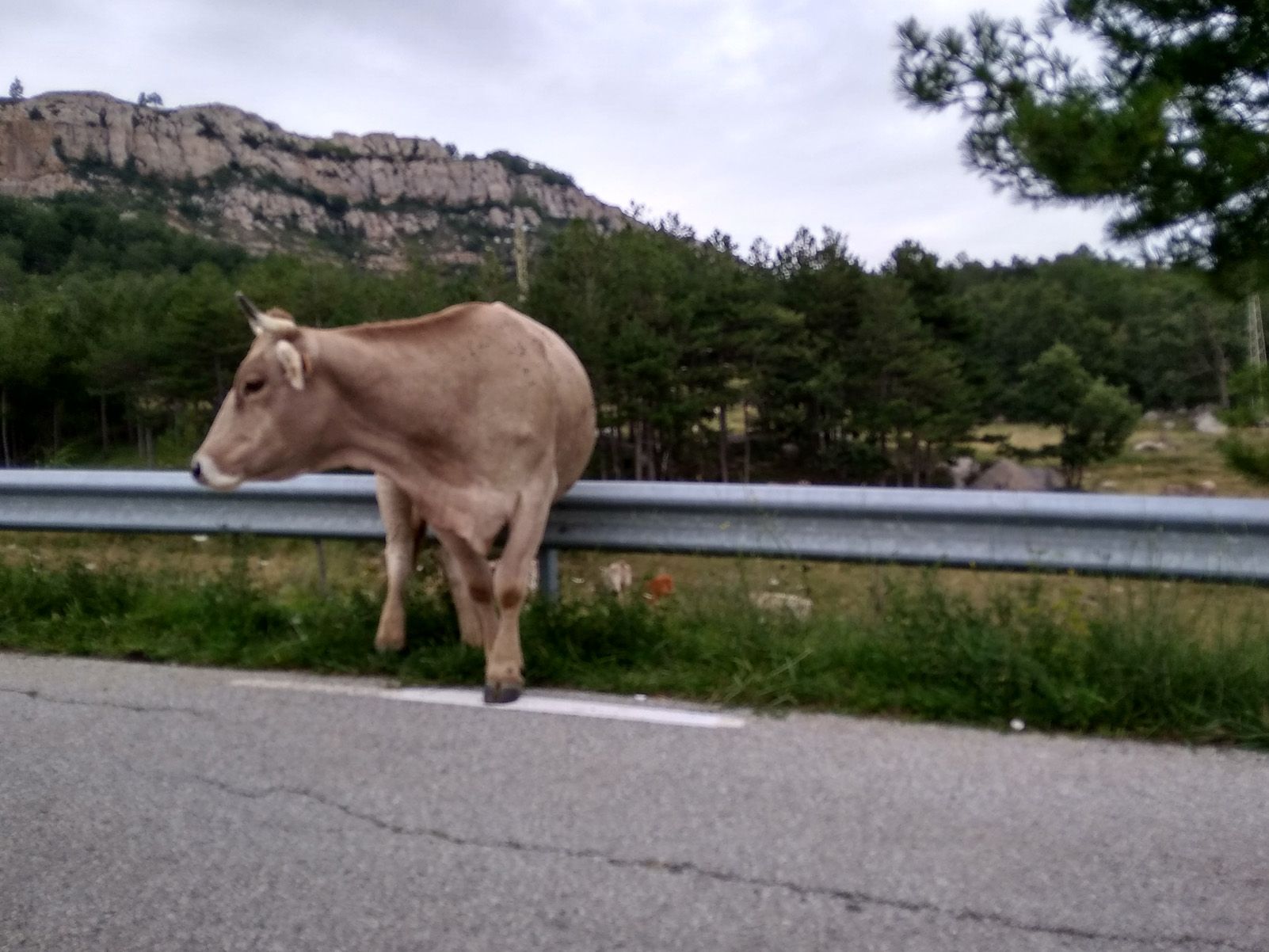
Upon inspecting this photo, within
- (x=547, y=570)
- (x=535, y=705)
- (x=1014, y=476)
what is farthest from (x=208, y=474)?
(x=1014, y=476)

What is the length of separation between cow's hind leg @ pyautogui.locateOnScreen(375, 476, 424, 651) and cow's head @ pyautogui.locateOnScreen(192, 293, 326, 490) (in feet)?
2.44

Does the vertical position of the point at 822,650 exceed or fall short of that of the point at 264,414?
it falls short

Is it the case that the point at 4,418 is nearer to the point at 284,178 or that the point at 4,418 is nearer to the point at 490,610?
the point at 490,610

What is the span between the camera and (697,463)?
40531mm

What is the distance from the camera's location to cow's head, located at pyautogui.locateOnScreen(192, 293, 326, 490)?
4391 millimetres

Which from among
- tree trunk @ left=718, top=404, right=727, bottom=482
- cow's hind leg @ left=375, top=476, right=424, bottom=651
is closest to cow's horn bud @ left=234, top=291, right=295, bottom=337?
cow's hind leg @ left=375, top=476, right=424, bottom=651

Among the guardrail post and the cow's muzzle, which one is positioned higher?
the cow's muzzle

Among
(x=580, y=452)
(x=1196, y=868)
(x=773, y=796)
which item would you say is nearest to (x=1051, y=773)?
(x=1196, y=868)

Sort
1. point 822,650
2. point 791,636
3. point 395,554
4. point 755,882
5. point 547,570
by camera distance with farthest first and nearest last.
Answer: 1. point 547,570
2. point 395,554
3. point 791,636
4. point 822,650
5. point 755,882

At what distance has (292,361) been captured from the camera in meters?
4.32

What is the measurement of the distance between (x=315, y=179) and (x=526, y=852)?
109015 mm

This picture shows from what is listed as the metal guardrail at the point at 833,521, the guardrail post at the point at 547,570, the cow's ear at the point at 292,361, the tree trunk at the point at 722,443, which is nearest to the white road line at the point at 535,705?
the guardrail post at the point at 547,570

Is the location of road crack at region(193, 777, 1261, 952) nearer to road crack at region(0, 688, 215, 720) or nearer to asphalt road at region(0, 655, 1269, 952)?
asphalt road at region(0, 655, 1269, 952)

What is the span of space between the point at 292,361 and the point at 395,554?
1.26 metres
